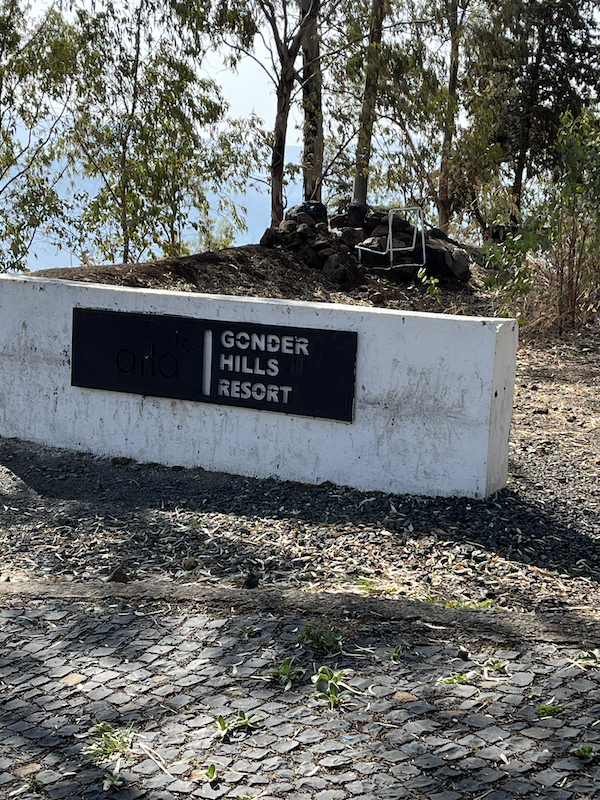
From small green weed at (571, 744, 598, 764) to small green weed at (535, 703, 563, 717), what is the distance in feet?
0.77

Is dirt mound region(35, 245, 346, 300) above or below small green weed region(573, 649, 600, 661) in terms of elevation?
above

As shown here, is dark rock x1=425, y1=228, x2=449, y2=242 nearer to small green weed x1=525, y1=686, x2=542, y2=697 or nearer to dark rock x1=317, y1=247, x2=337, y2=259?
dark rock x1=317, y1=247, x2=337, y2=259

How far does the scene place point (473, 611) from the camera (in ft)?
14.0

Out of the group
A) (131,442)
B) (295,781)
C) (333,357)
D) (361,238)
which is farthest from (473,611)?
(361,238)

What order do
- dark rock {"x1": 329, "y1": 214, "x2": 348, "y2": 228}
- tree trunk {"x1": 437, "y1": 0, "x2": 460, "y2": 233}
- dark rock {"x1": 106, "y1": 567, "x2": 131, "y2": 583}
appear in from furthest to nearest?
tree trunk {"x1": 437, "y1": 0, "x2": 460, "y2": 233}, dark rock {"x1": 329, "y1": 214, "x2": 348, "y2": 228}, dark rock {"x1": 106, "y1": 567, "x2": 131, "y2": 583}

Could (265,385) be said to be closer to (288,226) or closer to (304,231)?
(304,231)

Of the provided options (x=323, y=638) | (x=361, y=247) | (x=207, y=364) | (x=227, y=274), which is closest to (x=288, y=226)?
(x=361, y=247)

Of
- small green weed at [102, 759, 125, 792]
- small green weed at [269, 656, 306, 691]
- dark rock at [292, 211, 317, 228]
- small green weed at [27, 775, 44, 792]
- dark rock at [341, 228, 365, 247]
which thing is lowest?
small green weed at [27, 775, 44, 792]

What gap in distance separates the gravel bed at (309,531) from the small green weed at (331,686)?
3.63ft

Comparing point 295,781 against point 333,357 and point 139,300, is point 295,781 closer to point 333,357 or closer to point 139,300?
point 333,357

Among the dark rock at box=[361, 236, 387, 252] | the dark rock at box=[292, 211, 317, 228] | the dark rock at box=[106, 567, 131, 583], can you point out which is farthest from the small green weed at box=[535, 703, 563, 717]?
the dark rock at box=[292, 211, 317, 228]

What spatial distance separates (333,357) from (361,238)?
9.43 m

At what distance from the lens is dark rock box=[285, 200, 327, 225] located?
15.8 m

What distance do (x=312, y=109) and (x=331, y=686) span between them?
61.2ft
